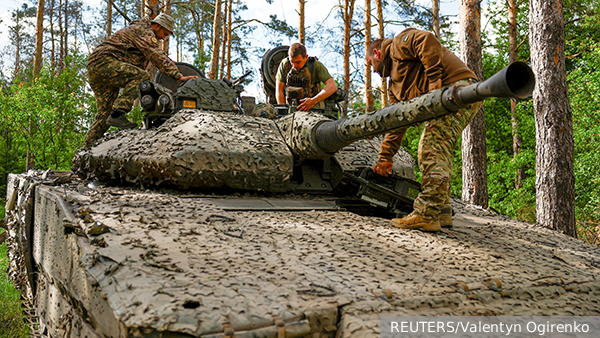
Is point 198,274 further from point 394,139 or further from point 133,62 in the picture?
point 133,62

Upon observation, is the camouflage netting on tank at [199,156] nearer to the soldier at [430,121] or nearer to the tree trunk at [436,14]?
the soldier at [430,121]

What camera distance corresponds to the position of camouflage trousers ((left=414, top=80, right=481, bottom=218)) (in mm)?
3146

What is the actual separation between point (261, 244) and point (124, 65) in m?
3.85

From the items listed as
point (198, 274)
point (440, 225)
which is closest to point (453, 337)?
point (198, 274)

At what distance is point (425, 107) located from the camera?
2.48 m

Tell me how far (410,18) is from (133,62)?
16166 mm

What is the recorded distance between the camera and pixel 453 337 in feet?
5.21

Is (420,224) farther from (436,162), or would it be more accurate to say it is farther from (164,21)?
(164,21)

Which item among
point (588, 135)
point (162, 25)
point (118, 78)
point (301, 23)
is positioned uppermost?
point (301, 23)

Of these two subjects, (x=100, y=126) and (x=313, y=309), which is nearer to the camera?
(x=313, y=309)

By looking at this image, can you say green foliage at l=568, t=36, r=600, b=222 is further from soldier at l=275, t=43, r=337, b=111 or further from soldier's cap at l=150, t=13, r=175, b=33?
soldier's cap at l=150, t=13, r=175, b=33

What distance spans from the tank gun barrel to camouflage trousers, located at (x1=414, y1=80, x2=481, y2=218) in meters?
0.64

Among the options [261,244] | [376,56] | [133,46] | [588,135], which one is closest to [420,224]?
[261,244]

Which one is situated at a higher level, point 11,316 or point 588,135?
point 588,135
